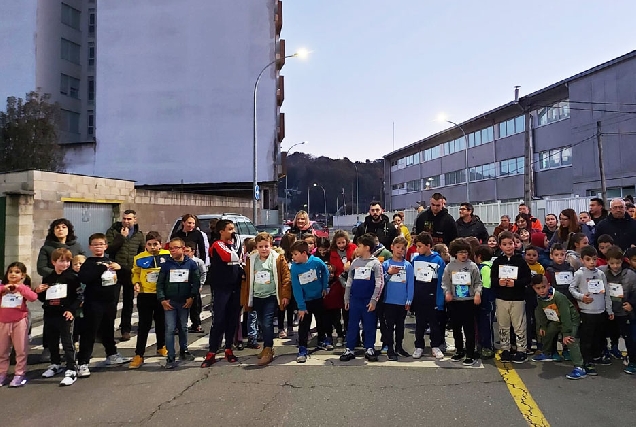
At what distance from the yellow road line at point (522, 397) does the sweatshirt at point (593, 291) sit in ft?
3.81

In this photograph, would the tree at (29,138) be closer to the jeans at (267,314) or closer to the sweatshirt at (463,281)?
the jeans at (267,314)

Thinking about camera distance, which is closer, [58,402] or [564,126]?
[58,402]

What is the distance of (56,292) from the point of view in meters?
5.79

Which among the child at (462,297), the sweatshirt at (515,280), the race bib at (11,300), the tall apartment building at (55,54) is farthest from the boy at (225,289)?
the tall apartment building at (55,54)

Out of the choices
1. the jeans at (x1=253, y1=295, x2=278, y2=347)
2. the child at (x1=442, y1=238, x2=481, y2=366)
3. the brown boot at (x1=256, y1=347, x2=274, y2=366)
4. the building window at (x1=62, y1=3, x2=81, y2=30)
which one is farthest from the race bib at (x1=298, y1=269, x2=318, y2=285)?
the building window at (x1=62, y1=3, x2=81, y2=30)

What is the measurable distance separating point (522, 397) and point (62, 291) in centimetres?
516

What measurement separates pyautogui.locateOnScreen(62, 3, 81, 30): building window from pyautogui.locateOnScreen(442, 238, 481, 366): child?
4811 centimetres

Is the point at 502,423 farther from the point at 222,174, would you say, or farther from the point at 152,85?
the point at 152,85

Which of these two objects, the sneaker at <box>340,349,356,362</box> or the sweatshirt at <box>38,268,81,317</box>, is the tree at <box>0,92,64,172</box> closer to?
the sweatshirt at <box>38,268,81,317</box>

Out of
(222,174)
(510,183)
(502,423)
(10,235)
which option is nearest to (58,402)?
(502,423)

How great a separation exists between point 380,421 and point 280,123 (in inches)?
1400

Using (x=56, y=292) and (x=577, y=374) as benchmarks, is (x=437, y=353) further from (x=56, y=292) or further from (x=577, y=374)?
(x=56, y=292)

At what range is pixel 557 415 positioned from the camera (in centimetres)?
446

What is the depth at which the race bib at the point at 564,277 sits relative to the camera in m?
6.40
